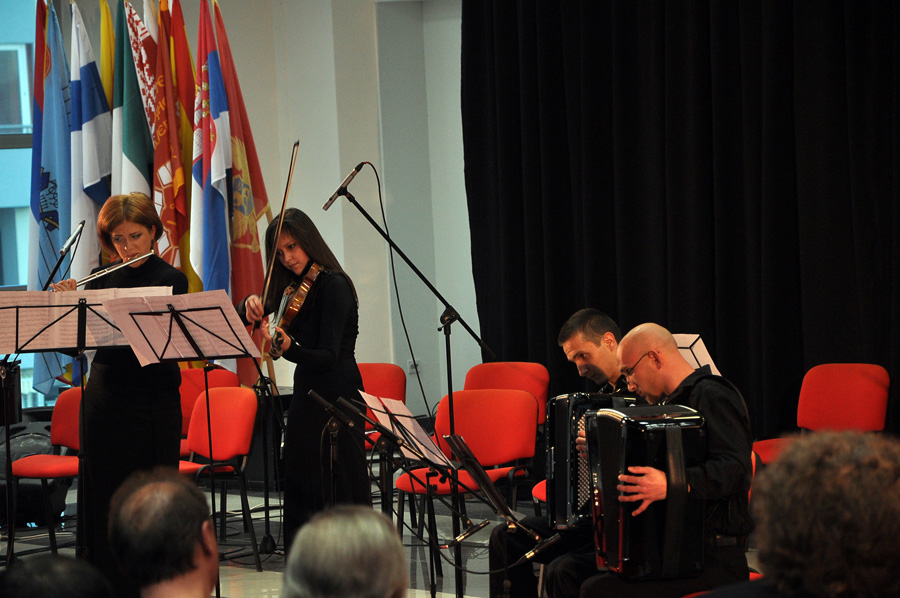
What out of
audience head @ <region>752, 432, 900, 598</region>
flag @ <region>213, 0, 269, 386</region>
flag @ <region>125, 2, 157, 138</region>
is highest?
flag @ <region>125, 2, 157, 138</region>

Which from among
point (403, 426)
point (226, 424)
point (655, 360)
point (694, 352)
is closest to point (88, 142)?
point (226, 424)

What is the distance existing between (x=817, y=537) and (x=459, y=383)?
620 cm

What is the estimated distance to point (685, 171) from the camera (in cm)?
546

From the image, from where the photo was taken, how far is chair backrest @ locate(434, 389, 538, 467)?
4523 mm

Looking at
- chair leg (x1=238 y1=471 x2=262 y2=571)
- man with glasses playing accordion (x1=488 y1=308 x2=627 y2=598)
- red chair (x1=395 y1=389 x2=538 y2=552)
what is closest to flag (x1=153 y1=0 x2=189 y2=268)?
chair leg (x1=238 y1=471 x2=262 y2=571)

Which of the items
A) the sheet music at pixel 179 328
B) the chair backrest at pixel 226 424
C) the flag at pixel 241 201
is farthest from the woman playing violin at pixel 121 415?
the flag at pixel 241 201

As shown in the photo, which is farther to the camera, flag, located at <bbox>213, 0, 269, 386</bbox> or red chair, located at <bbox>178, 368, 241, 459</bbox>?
flag, located at <bbox>213, 0, 269, 386</bbox>

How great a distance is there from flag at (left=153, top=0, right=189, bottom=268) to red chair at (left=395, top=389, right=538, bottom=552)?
9.27ft

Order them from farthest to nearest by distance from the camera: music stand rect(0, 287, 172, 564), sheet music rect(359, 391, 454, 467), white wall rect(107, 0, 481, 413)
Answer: white wall rect(107, 0, 481, 413) < music stand rect(0, 287, 172, 564) < sheet music rect(359, 391, 454, 467)

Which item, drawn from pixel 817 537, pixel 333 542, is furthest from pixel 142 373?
pixel 817 537

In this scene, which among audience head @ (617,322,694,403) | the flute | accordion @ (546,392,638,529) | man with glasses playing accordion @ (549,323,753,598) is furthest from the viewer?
the flute

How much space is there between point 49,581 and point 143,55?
585cm

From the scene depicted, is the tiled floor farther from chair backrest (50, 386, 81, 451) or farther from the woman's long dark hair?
the woman's long dark hair

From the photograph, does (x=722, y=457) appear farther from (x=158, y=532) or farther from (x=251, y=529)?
(x=251, y=529)
